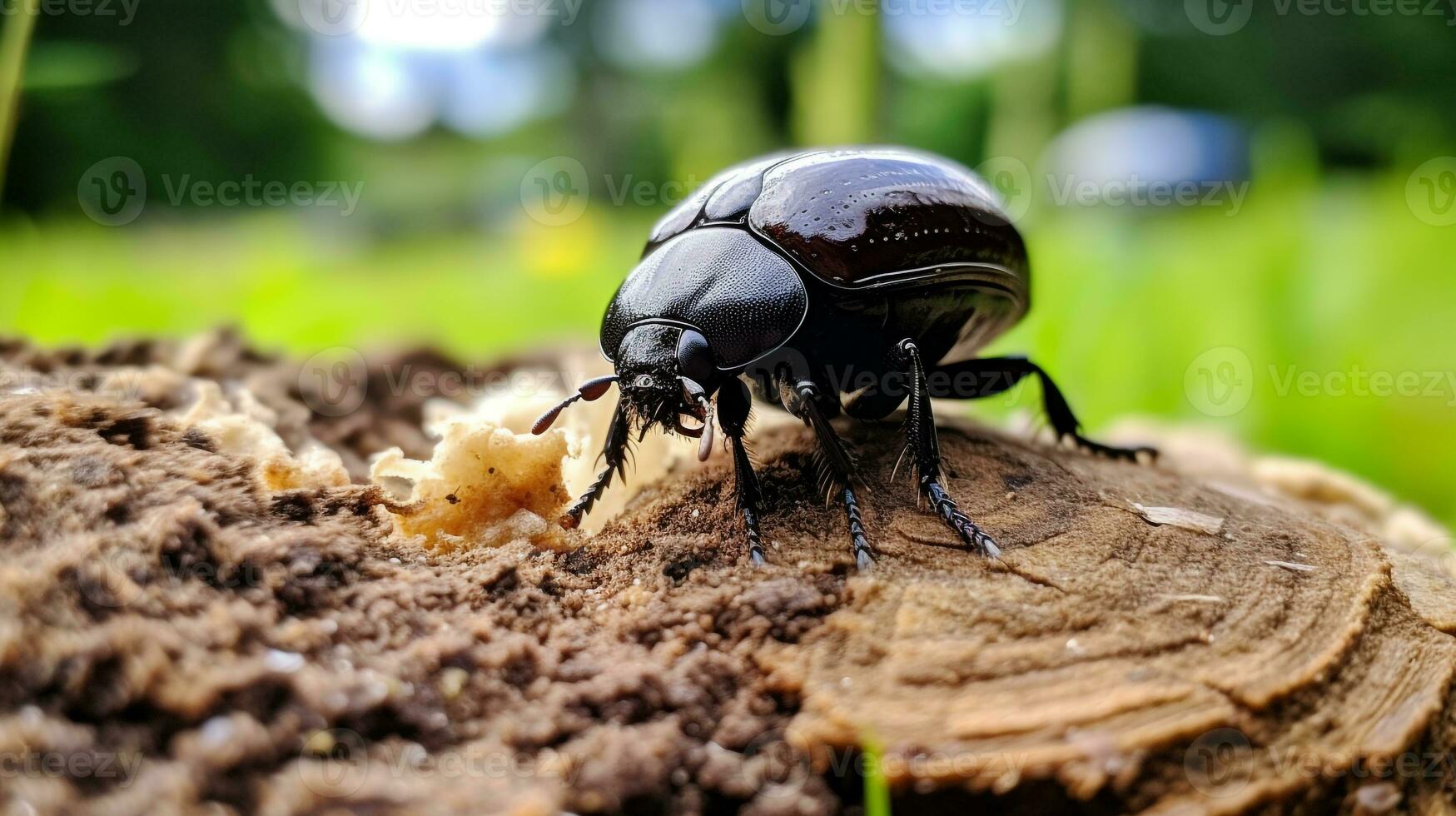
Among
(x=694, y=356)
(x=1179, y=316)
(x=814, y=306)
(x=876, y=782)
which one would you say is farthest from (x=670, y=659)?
(x=1179, y=316)

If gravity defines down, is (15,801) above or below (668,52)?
below

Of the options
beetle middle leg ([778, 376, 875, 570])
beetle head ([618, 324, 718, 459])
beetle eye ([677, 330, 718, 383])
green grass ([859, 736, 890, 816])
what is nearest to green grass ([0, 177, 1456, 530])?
beetle head ([618, 324, 718, 459])

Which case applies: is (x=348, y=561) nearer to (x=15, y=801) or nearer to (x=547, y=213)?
(x=15, y=801)

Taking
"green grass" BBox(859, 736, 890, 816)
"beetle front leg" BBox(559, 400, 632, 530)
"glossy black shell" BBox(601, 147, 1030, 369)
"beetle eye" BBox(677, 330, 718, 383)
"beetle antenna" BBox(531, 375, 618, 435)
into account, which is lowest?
"green grass" BBox(859, 736, 890, 816)

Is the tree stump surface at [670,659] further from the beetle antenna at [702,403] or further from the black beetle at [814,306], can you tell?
the black beetle at [814,306]

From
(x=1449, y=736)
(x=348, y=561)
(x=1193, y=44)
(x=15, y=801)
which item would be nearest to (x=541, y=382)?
(x=348, y=561)

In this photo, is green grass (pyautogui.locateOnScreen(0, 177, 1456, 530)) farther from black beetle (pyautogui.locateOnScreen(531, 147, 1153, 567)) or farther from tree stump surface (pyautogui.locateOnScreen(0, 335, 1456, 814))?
tree stump surface (pyautogui.locateOnScreen(0, 335, 1456, 814))

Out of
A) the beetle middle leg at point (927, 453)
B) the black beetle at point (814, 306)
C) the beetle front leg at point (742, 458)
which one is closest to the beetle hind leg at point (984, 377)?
the black beetle at point (814, 306)
